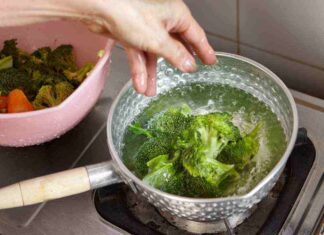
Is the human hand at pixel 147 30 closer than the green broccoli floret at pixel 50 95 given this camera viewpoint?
Yes

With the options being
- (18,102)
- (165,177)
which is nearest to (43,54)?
(18,102)

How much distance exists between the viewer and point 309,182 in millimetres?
732

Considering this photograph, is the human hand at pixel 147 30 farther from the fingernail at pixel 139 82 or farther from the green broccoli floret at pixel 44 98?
the green broccoli floret at pixel 44 98

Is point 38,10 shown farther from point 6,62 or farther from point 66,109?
point 6,62

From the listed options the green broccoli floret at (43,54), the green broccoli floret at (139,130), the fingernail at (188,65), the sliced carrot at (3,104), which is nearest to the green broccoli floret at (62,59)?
the green broccoli floret at (43,54)

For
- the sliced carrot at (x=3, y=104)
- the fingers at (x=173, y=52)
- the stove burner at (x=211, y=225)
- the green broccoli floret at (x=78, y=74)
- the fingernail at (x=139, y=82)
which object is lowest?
the stove burner at (x=211, y=225)

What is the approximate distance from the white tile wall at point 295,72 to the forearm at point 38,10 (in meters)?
0.39

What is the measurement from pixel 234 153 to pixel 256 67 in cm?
14

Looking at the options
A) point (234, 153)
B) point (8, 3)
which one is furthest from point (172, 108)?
point (8, 3)

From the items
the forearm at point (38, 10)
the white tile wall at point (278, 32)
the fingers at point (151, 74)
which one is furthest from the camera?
the white tile wall at point (278, 32)

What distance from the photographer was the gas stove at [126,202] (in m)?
0.70

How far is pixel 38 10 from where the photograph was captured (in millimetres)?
598

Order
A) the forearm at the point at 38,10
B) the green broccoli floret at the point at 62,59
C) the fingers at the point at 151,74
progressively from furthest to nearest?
the green broccoli floret at the point at 62,59, the fingers at the point at 151,74, the forearm at the point at 38,10

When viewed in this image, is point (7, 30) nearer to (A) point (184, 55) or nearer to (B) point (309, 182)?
(A) point (184, 55)
